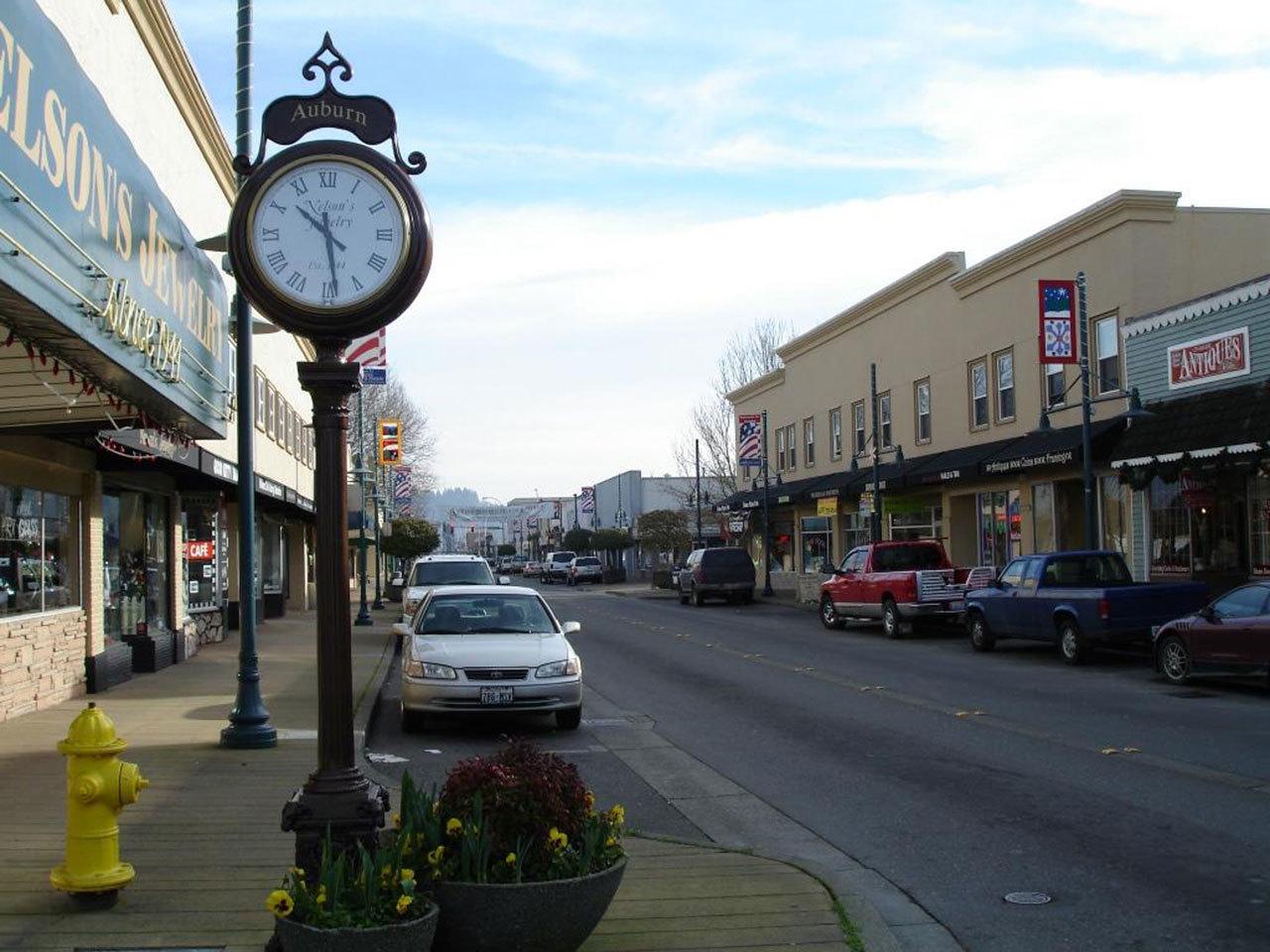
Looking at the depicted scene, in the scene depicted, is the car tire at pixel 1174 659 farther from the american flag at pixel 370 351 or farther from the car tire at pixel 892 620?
the american flag at pixel 370 351

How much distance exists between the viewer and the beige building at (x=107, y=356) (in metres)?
6.97

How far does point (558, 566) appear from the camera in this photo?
76.9m

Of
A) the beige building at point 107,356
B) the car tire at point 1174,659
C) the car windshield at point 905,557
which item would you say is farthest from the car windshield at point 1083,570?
the beige building at point 107,356

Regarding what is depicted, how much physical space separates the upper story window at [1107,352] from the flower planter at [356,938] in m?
23.8

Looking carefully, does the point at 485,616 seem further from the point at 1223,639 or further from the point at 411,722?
the point at 1223,639

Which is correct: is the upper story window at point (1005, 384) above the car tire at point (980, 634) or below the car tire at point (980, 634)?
above

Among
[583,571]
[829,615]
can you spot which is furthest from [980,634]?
[583,571]

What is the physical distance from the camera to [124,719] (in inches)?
511

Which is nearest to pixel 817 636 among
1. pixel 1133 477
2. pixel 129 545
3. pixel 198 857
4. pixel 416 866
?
pixel 1133 477

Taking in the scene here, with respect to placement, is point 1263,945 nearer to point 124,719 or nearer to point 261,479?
point 124,719

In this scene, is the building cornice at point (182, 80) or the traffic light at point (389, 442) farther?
the traffic light at point (389, 442)

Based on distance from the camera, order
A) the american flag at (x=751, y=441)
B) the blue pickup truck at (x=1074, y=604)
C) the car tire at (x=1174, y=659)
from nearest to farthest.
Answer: the car tire at (x=1174, y=659), the blue pickup truck at (x=1074, y=604), the american flag at (x=751, y=441)

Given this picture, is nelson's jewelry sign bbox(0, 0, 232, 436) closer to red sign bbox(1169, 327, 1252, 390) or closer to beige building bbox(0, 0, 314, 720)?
beige building bbox(0, 0, 314, 720)

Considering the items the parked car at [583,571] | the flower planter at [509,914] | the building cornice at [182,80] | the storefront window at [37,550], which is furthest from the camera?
the parked car at [583,571]
